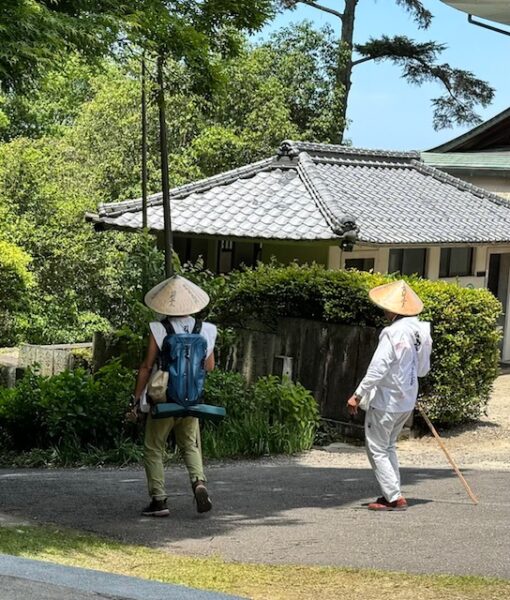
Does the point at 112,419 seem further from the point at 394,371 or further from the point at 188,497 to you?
the point at 394,371

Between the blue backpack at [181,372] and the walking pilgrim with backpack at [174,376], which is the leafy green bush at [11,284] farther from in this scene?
the blue backpack at [181,372]

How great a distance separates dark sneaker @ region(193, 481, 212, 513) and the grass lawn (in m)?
1.17

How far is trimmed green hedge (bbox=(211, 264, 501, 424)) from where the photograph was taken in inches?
571

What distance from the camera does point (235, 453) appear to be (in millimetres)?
12539

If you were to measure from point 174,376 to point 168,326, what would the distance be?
0.39 m

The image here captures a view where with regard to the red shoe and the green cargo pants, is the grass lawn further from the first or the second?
the red shoe

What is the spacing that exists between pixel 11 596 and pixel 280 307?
36.1ft

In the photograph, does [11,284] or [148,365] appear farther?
→ [11,284]

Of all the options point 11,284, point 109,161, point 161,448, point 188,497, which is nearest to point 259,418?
point 188,497

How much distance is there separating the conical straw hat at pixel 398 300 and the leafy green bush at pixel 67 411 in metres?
4.60

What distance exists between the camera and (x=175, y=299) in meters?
8.23

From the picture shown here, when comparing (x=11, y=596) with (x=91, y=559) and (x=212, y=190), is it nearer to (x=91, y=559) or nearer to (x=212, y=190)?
(x=91, y=559)

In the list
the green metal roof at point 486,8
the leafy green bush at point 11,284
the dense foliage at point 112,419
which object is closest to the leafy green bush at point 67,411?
the dense foliage at point 112,419

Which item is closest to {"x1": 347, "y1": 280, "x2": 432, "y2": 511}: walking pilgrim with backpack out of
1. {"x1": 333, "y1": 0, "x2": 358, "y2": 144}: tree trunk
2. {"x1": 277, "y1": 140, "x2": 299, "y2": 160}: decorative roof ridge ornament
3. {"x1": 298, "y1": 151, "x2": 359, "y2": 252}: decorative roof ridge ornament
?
{"x1": 298, "y1": 151, "x2": 359, "y2": 252}: decorative roof ridge ornament
